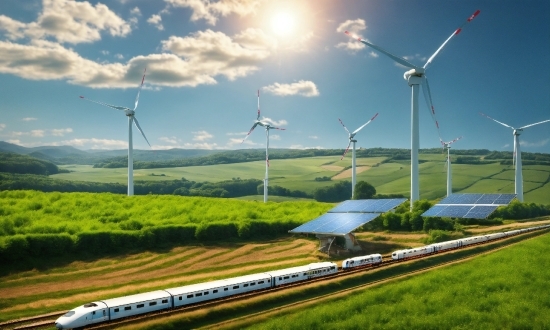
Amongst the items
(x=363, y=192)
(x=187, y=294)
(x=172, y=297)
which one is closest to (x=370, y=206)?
→ (x=187, y=294)

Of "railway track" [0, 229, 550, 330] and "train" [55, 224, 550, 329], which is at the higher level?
"train" [55, 224, 550, 329]

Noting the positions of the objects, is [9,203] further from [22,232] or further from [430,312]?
[430,312]

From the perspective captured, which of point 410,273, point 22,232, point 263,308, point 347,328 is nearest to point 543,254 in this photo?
point 410,273

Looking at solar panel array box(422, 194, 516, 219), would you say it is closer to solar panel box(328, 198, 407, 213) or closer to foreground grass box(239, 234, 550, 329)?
solar panel box(328, 198, 407, 213)

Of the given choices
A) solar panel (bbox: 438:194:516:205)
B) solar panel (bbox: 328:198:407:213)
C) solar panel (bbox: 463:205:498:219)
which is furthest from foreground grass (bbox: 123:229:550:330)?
solar panel (bbox: 438:194:516:205)

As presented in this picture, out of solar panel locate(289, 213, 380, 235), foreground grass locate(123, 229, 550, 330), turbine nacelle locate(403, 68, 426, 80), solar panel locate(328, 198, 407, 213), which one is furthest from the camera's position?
turbine nacelle locate(403, 68, 426, 80)

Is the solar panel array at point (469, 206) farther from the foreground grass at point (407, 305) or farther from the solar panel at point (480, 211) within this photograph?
the foreground grass at point (407, 305)

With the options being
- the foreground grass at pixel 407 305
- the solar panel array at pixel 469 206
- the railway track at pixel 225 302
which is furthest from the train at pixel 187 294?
the solar panel array at pixel 469 206
